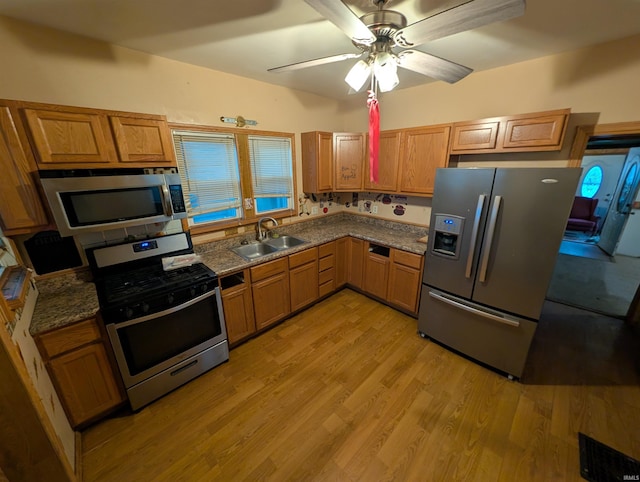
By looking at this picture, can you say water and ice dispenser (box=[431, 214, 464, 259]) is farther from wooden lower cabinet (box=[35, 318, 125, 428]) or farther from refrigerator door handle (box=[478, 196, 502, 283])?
wooden lower cabinet (box=[35, 318, 125, 428])

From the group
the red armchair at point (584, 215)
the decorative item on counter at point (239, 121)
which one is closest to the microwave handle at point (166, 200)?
the decorative item on counter at point (239, 121)

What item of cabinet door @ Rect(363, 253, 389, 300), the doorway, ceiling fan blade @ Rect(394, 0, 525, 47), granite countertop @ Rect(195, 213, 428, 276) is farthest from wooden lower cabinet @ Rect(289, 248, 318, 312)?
the doorway

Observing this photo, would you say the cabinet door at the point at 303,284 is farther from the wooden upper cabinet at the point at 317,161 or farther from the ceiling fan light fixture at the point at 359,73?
the ceiling fan light fixture at the point at 359,73

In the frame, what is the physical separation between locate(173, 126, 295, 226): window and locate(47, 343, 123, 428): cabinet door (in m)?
1.30

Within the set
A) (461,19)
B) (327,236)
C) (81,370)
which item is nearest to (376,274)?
(327,236)

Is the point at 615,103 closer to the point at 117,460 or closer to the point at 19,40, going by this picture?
the point at 19,40

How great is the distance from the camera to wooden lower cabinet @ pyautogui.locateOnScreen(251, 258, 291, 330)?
2418 mm

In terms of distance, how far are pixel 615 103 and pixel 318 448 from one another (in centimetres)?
337

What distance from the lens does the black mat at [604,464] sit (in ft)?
4.60

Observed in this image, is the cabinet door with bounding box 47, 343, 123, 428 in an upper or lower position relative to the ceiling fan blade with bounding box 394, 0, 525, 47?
lower

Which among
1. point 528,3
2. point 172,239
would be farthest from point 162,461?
point 528,3

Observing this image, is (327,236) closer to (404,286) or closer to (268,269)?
(268,269)

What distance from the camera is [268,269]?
246cm

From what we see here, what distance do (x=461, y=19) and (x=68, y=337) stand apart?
8.82 ft
